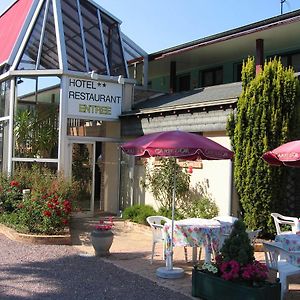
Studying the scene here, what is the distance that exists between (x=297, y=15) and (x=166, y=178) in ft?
17.4

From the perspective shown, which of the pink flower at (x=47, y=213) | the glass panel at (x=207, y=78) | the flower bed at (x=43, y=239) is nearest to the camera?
the flower bed at (x=43, y=239)

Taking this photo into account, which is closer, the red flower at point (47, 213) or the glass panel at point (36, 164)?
the red flower at point (47, 213)

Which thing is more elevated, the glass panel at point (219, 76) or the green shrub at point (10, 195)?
the glass panel at point (219, 76)

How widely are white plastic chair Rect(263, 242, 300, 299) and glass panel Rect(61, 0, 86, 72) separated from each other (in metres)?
9.40

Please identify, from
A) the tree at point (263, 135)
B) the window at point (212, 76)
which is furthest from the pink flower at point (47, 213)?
the window at point (212, 76)

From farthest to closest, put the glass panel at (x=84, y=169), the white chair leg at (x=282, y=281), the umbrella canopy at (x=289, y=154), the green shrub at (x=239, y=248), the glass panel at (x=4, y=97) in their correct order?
the glass panel at (x=4, y=97)
the glass panel at (x=84, y=169)
the umbrella canopy at (x=289, y=154)
the white chair leg at (x=282, y=281)
the green shrub at (x=239, y=248)

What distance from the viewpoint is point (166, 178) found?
13.0 metres

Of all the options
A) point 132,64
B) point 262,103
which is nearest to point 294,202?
point 262,103

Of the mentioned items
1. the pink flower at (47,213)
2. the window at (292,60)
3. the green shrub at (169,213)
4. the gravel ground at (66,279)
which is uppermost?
the window at (292,60)

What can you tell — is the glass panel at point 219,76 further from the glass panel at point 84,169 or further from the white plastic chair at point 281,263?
the white plastic chair at point 281,263

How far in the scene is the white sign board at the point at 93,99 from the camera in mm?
14523

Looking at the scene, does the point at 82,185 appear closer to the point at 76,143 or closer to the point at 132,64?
the point at 76,143

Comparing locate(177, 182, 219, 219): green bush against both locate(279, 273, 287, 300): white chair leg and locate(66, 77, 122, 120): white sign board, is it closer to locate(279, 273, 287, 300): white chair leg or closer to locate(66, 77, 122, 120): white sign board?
locate(66, 77, 122, 120): white sign board

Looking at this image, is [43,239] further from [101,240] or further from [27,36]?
[27,36]
